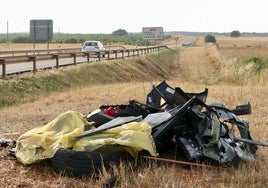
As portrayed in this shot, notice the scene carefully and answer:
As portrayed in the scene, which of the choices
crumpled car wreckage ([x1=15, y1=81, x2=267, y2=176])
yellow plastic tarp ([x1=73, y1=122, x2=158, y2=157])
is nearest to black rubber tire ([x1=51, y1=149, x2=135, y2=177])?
crumpled car wreckage ([x1=15, y1=81, x2=267, y2=176])

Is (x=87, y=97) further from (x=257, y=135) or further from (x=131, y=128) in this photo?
(x=131, y=128)

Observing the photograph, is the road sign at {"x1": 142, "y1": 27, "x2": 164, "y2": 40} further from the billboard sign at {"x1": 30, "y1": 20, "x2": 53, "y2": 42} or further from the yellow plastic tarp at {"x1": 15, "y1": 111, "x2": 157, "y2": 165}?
the yellow plastic tarp at {"x1": 15, "y1": 111, "x2": 157, "y2": 165}

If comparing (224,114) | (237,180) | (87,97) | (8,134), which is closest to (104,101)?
(87,97)

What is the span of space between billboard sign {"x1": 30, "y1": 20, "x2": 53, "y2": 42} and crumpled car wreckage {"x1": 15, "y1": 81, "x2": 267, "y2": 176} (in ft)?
117

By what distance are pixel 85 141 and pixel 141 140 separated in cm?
73

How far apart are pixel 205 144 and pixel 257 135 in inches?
87.9

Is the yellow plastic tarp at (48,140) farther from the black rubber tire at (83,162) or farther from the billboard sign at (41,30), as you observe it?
the billboard sign at (41,30)

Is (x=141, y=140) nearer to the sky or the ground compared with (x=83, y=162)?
nearer to the sky

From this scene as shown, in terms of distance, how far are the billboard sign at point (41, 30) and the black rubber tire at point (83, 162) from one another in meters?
36.7

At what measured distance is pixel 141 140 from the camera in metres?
5.67

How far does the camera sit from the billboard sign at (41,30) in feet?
135

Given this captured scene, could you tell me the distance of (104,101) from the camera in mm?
12641

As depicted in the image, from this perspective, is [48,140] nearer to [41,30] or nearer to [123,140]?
[123,140]

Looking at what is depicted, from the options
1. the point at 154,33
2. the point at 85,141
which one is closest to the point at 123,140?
the point at 85,141
